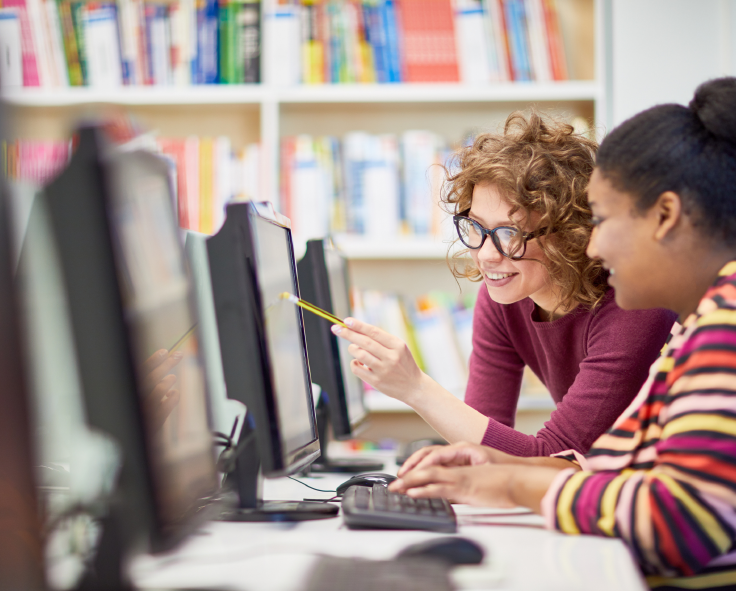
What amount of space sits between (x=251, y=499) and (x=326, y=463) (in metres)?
0.60

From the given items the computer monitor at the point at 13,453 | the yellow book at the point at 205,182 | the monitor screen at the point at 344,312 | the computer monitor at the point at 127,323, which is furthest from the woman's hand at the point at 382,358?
the yellow book at the point at 205,182

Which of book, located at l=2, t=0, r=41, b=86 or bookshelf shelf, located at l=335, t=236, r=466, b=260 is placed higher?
book, located at l=2, t=0, r=41, b=86

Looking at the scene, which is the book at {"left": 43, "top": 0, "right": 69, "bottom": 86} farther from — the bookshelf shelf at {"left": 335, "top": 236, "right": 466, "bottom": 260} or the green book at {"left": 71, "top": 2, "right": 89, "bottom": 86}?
the bookshelf shelf at {"left": 335, "top": 236, "right": 466, "bottom": 260}

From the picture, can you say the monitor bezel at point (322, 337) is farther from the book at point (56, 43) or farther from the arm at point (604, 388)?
the book at point (56, 43)

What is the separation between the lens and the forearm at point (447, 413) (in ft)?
3.50

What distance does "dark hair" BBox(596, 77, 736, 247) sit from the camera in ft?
2.41

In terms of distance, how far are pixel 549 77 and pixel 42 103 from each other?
5.19ft

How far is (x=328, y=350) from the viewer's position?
1.21 m

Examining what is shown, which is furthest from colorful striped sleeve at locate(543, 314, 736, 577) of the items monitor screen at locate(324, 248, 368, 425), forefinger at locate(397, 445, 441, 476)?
monitor screen at locate(324, 248, 368, 425)

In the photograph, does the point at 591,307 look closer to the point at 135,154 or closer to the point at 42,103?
the point at 135,154

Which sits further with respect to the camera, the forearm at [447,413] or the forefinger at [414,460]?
the forearm at [447,413]

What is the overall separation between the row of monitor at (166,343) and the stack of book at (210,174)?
1.11m

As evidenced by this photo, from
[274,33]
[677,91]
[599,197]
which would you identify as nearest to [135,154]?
[599,197]

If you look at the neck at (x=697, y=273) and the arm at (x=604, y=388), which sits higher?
the neck at (x=697, y=273)
